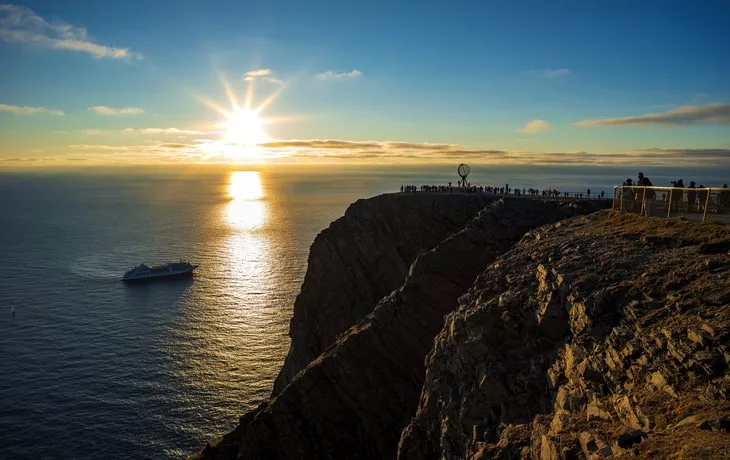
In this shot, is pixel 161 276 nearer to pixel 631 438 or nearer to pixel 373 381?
pixel 373 381

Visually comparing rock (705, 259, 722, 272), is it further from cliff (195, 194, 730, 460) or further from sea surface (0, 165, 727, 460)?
sea surface (0, 165, 727, 460)

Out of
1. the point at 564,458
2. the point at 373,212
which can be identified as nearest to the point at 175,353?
the point at 373,212

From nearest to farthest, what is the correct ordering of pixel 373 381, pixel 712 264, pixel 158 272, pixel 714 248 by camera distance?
pixel 712 264, pixel 714 248, pixel 373 381, pixel 158 272

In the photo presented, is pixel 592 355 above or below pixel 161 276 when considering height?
above

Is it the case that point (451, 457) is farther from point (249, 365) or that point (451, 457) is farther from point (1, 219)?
point (1, 219)

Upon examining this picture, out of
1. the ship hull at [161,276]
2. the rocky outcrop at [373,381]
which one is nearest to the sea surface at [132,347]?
the ship hull at [161,276]

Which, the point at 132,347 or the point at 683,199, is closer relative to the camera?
the point at 683,199

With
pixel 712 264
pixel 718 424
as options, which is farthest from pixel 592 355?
pixel 712 264
